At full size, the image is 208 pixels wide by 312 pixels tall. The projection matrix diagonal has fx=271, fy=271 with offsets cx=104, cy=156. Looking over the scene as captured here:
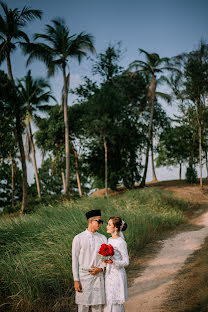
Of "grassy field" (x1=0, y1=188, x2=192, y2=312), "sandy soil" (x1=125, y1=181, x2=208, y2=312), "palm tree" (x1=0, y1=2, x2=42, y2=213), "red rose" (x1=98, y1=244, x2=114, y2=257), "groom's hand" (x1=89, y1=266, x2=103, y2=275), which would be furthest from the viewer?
"palm tree" (x1=0, y1=2, x2=42, y2=213)

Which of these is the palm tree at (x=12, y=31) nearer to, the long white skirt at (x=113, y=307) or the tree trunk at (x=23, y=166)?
the tree trunk at (x=23, y=166)

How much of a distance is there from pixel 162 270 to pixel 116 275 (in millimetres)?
3508

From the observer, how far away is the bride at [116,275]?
3475mm

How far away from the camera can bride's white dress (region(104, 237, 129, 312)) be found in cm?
347

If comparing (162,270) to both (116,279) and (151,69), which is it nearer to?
(116,279)

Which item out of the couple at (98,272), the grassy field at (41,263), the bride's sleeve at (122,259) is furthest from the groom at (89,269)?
the grassy field at (41,263)

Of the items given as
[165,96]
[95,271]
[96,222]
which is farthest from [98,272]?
[165,96]

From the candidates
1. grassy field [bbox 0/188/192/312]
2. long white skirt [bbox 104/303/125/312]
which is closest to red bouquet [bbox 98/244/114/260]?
long white skirt [bbox 104/303/125/312]

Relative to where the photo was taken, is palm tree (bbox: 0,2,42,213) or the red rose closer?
the red rose

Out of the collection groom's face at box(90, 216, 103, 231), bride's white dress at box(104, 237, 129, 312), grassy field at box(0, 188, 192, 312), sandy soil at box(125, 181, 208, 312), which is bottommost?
sandy soil at box(125, 181, 208, 312)

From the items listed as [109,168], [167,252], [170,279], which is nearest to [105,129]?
[109,168]

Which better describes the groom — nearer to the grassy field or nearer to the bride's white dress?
the bride's white dress

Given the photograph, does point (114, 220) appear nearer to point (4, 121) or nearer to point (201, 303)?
point (201, 303)

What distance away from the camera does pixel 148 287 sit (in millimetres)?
5562
